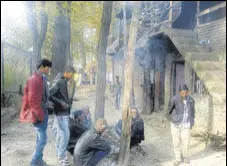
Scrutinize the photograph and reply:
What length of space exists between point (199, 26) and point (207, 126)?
492 cm

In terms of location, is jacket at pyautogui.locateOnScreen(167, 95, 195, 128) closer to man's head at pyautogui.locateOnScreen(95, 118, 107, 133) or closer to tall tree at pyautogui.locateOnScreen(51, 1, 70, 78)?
man's head at pyautogui.locateOnScreen(95, 118, 107, 133)

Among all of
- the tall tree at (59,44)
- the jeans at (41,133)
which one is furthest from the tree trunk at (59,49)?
the jeans at (41,133)

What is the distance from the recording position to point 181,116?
5355 mm

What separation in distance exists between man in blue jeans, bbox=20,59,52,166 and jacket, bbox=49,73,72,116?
0.58 feet

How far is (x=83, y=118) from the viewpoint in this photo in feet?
17.6

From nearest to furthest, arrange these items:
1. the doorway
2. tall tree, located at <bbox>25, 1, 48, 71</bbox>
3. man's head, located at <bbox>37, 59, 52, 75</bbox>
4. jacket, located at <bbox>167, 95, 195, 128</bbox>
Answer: man's head, located at <bbox>37, 59, 52, 75</bbox> → jacket, located at <bbox>167, 95, 195, 128</bbox> → tall tree, located at <bbox>25, 1, 48, 71</bbox> → the doorway

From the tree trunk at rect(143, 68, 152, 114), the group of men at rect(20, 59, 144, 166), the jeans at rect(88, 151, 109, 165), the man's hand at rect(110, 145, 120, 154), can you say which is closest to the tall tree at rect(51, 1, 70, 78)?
the tree trunk at rect(143, 68, 152, 114)

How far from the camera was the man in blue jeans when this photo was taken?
4223 millimetres

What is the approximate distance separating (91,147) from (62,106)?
0.84 meters

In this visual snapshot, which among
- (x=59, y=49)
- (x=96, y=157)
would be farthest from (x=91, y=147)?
(x=59, y=49)

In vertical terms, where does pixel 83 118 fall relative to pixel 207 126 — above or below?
above

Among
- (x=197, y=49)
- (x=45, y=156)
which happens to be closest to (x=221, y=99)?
(x=197, y=49)

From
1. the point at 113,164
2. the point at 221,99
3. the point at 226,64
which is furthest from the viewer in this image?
the point at 226,64

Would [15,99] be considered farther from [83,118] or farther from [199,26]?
[199,26]
